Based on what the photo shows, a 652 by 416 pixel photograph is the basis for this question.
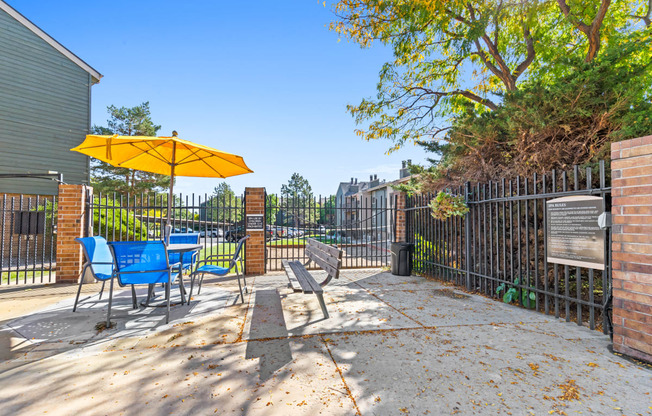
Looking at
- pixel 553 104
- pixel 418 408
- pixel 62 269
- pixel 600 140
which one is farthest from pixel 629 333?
pixel 62 269

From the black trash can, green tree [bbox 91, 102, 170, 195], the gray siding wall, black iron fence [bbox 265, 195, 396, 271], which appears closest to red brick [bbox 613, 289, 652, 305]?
black iron fence [bbox 265, 195, 396, 271]

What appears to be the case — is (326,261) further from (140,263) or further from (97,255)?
(97,255)

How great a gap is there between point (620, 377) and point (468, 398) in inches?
55.8

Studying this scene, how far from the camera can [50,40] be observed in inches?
509

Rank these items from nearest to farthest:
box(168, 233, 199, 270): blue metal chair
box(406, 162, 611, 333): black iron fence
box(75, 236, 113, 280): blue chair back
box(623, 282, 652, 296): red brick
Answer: box(623, 282, 652, 296): red brick
box(406, 162, 611, 333): black iron fence
box(75, 236, 113, 280): blue chair back
box(168, 233, 199, 270): blue metal chair

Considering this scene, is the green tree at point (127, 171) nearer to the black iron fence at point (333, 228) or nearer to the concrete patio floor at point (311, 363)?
the black iron fence at point (333, 228)

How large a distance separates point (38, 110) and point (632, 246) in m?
18.3

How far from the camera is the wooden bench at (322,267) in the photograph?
383 centimetres

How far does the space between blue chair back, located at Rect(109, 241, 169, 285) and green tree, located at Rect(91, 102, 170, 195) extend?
21.3 meters

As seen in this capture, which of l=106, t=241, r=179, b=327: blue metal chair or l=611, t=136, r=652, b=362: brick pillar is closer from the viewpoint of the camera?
l=611, t=136, r=652, b=362: brick pillar

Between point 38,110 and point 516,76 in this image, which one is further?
point 38,110

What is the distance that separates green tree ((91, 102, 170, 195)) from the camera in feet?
75.1

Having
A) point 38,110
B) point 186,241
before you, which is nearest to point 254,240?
point 186,241

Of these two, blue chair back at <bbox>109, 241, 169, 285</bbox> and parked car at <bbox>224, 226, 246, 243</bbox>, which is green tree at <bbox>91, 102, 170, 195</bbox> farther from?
blue chair back at <bbox>109, 241, 169, 285</bbox>
